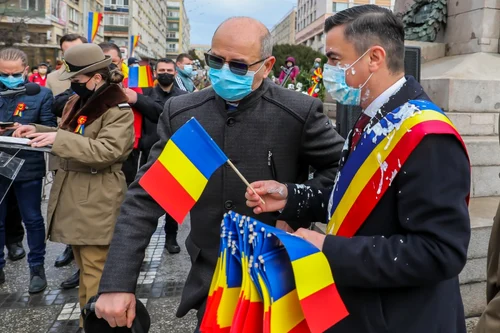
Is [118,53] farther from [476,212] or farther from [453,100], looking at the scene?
[476,212]

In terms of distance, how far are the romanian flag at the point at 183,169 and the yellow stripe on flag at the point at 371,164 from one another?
0.42 m

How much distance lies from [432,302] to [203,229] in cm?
93

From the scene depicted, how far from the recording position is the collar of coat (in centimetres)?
348

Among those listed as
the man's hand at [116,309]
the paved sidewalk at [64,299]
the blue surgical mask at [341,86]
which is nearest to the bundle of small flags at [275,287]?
the man's hand at [116,309]

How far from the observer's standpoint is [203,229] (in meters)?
2.05

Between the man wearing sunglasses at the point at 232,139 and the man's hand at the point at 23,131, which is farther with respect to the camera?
the man's hand at the point at 23,131

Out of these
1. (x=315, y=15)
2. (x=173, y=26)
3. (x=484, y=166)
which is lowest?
(x=484, y=166)

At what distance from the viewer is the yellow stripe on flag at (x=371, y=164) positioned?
4.67 ft

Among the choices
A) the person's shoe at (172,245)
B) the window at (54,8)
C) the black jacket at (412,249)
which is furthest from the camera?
the window at (54,8)

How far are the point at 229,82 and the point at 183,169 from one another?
479 mm

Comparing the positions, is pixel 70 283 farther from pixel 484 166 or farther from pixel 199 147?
pixel 484 166

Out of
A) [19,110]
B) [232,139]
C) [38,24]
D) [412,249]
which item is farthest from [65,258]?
[38,24]

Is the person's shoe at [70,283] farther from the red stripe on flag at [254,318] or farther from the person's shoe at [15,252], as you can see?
the red stripe on flag at [254,318]

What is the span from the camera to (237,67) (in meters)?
2.00
